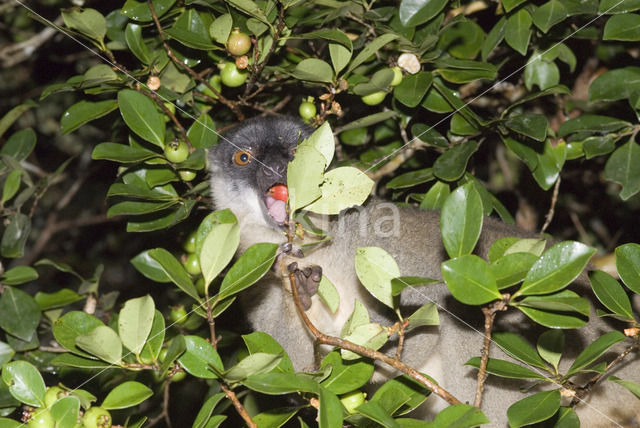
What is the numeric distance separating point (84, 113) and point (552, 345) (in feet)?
6.91

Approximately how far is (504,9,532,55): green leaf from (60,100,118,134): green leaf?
1769mm

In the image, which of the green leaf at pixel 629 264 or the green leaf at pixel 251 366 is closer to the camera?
the green leaf at pixel 251 366

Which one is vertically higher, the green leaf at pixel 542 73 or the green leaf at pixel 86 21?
the green leaf at pixel 86 21

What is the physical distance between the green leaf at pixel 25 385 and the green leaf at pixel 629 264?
1.90 m

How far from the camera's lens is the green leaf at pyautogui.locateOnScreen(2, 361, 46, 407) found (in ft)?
6.51

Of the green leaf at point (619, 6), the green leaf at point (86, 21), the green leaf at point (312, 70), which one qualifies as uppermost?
the green leaf at point (86, 21)

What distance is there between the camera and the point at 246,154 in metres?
3.15

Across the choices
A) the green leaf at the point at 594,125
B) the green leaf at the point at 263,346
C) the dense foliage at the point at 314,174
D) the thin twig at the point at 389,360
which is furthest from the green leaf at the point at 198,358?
the green leaf at the point at 594,125

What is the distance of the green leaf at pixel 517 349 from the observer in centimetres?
187

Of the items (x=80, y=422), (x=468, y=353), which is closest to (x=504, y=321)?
(x=468, y=353)

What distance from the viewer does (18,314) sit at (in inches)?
113

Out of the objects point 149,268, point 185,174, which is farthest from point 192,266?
point 185,174

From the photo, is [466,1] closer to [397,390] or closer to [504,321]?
[504,321]

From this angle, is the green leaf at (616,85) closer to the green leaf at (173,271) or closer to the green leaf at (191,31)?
the green leaf at (191,31)
